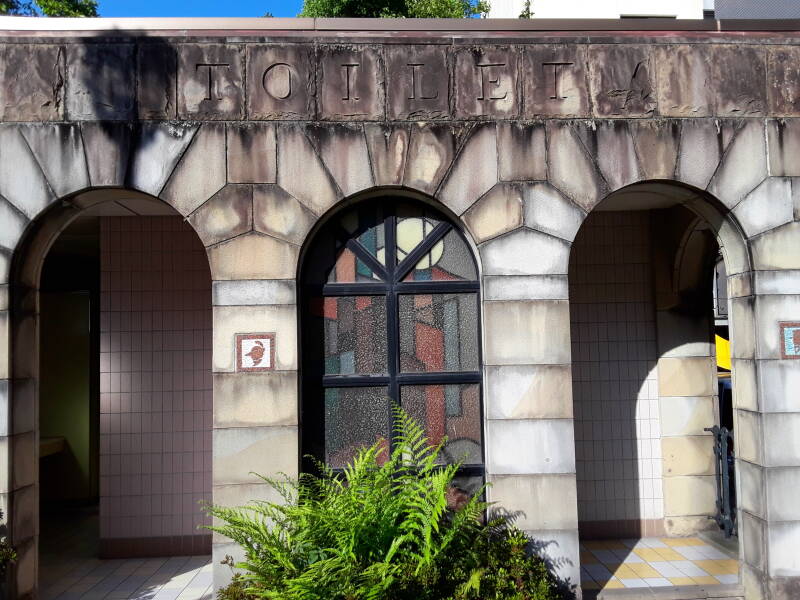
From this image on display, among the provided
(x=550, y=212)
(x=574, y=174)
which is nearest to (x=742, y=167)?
(x=574, y=174)

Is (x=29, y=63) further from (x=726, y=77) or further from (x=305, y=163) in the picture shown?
(x=726, y=77)

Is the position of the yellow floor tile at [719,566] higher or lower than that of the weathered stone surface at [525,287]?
lower

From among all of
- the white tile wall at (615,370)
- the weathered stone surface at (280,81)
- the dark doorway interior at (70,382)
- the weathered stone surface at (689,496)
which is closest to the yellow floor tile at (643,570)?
the white tile wall at (615,370)

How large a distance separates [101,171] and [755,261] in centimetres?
693

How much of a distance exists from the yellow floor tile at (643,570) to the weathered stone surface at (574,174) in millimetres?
4316

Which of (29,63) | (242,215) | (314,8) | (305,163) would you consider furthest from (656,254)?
(314,8)

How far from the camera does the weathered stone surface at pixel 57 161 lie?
600 centimetres

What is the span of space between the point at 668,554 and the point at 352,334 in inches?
199

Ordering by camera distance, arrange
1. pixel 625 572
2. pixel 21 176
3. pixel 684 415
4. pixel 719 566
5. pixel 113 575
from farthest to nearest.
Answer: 1. pixel 684 415
2. pixel 113 575
3. pixel 719 566
4. pixel 625 572
5. pixel 21 176

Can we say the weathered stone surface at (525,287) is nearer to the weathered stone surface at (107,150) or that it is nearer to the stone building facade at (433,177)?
the stone building facade at (433,177)

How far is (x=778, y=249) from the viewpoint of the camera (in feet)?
20.4

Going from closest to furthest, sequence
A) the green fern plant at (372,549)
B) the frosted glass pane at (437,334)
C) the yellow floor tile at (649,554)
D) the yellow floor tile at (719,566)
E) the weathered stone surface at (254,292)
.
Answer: the green fern plant at (372,549) < the weathered stone surface at (254,292) < the frosted glass pane at (437,334) < the yellow floor tile at (719,566) < the yellow floor tile at (649,554)

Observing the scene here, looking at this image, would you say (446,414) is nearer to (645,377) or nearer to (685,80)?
(645,377)

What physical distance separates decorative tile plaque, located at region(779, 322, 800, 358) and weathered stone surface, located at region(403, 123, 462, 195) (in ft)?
13.0
